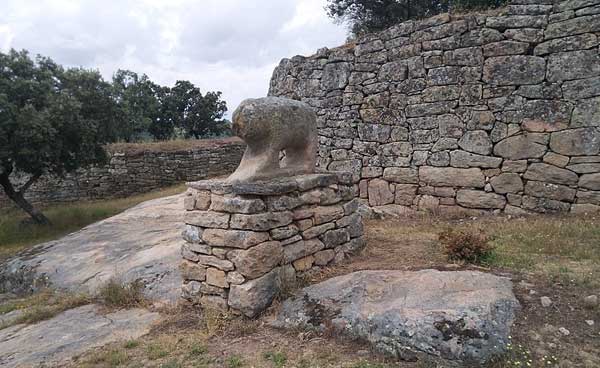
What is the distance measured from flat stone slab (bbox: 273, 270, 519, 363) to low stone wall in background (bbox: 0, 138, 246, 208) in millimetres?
14172

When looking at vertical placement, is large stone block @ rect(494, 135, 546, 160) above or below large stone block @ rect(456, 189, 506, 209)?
above

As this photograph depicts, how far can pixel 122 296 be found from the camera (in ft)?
15.9

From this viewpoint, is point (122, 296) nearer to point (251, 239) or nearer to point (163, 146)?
point (251, 239)

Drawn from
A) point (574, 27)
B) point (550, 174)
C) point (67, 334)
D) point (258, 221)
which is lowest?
point (67, 334)

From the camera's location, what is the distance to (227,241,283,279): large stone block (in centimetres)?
381

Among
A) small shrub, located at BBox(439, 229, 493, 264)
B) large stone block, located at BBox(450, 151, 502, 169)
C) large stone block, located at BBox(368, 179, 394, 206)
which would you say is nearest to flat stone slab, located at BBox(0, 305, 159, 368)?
small shrub, located at BBox(439, 229, 493, 264)

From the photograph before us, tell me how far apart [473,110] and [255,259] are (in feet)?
17.3

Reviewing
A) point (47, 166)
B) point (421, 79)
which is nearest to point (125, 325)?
point (421, 79)

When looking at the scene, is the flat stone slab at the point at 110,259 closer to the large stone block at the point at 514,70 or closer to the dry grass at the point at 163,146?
the large stone block at the point at 514,70

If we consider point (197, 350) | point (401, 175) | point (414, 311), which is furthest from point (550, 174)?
point (197, 350)

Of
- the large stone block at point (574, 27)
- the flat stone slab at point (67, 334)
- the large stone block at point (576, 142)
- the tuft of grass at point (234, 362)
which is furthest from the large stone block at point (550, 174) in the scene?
the flat stone slab at point (67, 334)

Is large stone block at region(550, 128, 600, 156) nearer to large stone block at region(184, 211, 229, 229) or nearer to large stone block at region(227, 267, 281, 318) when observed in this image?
large stone block at region(227, 267, 281, 318)

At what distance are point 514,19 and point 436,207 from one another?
3512 millimetres

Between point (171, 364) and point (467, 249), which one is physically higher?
point (467, 249)
